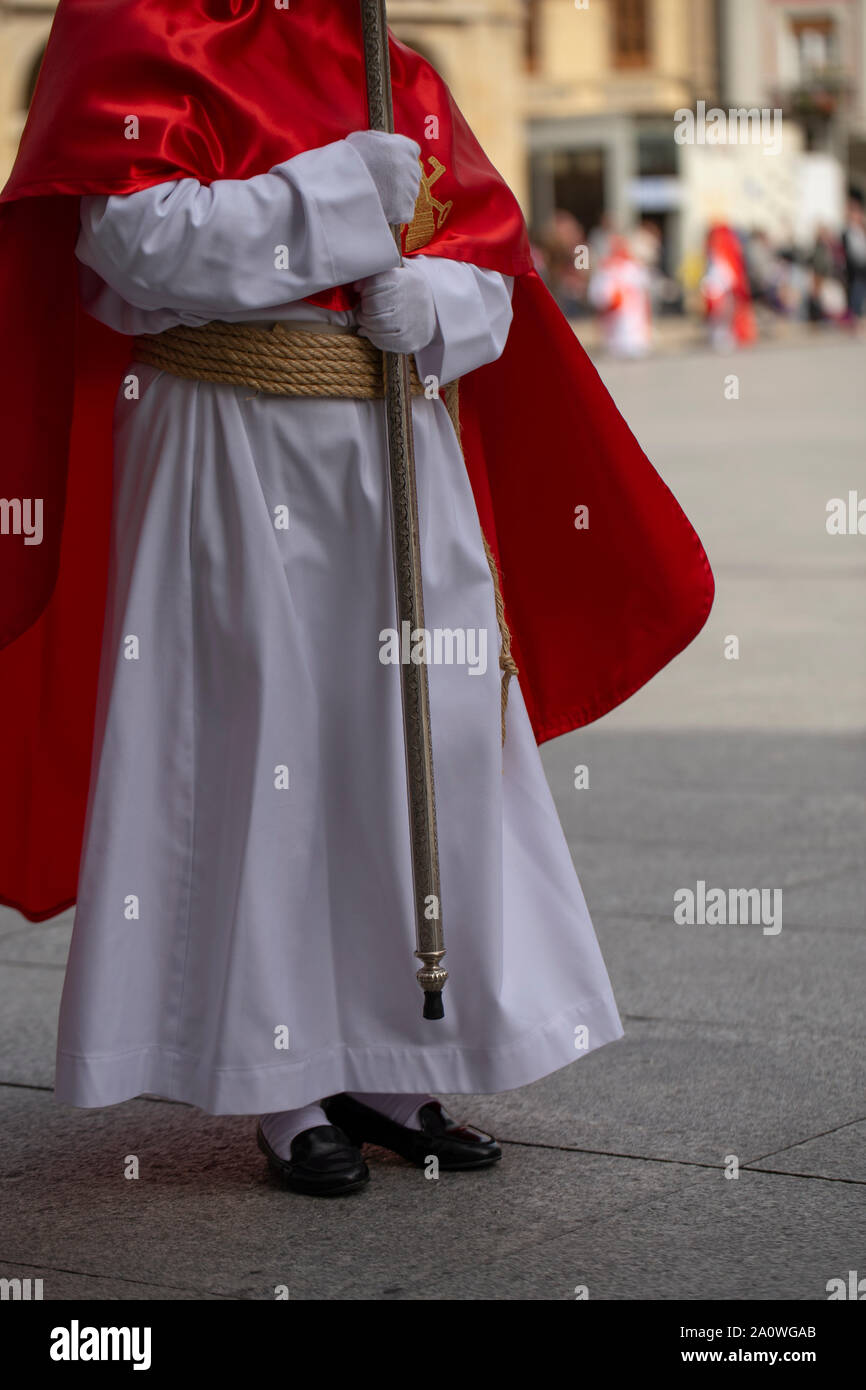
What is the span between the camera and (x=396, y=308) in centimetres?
313

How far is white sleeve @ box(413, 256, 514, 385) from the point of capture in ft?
10.6

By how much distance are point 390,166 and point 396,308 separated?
0.20 metres

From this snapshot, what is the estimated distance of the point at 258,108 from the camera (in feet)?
10.3

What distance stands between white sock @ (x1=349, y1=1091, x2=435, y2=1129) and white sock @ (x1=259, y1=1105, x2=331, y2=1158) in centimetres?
9

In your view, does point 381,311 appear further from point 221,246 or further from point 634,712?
point 634,712

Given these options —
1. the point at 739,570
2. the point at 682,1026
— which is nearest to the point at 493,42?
the point at 739,570

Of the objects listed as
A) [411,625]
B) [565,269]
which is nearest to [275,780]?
[411,625]

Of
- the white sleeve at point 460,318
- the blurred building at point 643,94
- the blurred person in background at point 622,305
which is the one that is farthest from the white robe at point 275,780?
the blurred building at point 643,94

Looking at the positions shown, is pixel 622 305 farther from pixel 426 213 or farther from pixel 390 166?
pixel 390 166

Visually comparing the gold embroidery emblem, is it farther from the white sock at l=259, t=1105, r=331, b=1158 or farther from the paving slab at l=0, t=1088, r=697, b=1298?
the paving slab at l=0, t=1088, r=697, b=1298

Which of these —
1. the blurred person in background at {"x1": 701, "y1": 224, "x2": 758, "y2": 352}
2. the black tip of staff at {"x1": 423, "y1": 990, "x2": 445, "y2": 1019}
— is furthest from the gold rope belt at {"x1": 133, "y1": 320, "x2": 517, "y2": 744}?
the blurred person in background at {"x1": 701, "y1": 224, "x2": 758, "y2": 352}

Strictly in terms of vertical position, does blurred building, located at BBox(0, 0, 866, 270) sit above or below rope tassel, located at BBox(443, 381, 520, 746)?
above

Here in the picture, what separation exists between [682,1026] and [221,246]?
1.76m

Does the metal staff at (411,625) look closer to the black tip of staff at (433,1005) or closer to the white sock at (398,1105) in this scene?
the black tip of staff at (433,1005)
